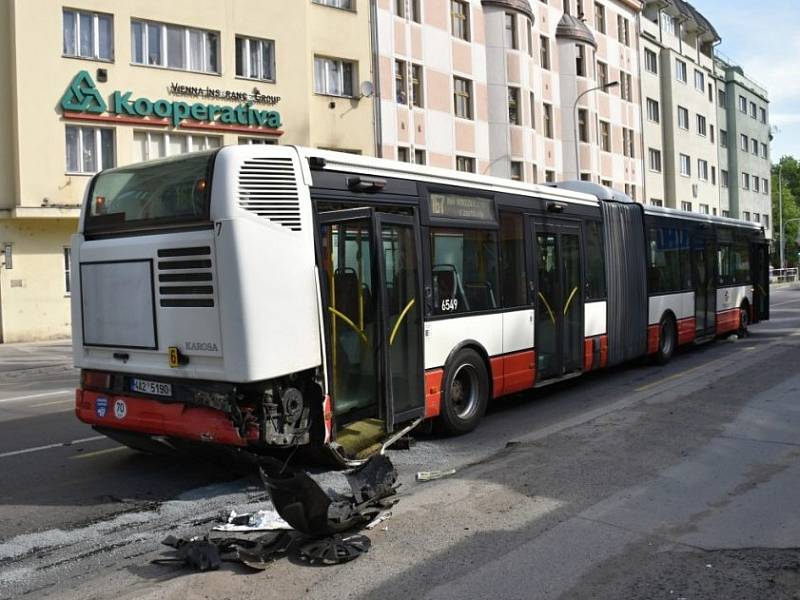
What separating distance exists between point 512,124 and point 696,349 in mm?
21693

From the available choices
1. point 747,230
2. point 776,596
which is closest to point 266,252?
point 776,596

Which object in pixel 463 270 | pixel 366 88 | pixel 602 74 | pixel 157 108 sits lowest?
pixel 463 270

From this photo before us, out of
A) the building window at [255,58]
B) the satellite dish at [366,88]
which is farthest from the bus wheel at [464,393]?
the satellite dish at [366,88]

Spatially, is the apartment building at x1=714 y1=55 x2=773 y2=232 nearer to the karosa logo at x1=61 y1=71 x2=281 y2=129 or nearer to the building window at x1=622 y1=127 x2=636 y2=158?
the building window at x1=622 y1=127 x2=636 y2=158

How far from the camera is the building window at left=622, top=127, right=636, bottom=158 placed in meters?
49.7

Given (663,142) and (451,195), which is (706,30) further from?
(451,195)

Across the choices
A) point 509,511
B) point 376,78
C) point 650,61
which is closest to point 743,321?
point 509,511

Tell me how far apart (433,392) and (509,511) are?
265 centimetres

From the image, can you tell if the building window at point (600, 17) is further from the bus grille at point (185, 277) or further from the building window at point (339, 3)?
the bus grille at point (185, 277)

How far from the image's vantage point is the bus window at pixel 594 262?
11.9 metres

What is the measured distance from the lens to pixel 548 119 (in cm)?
4147

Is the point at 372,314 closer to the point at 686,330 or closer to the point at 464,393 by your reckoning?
the point at 464,393

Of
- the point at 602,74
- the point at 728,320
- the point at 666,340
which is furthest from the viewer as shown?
the point at 602,74

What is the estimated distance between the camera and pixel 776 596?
168 inches
